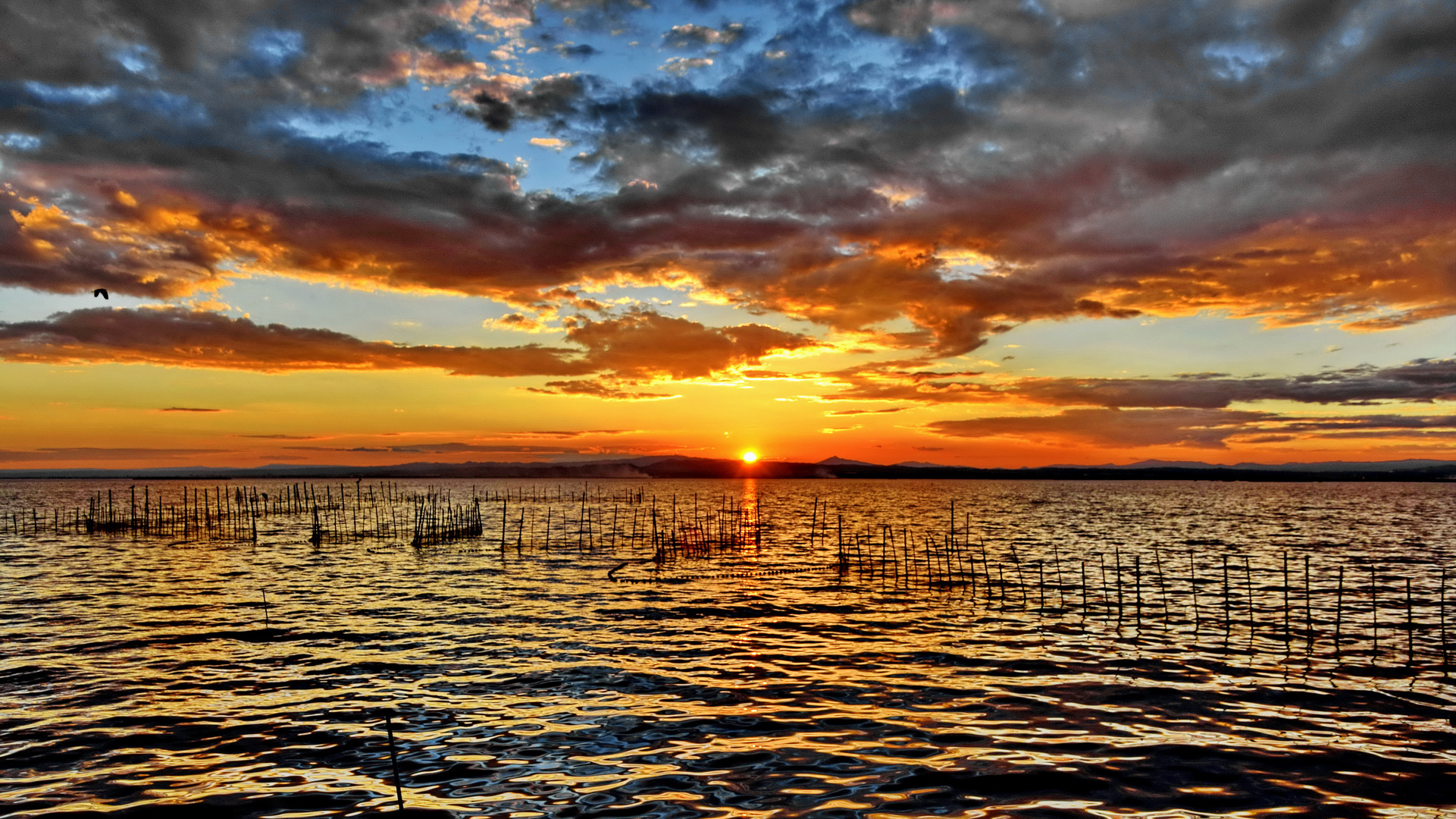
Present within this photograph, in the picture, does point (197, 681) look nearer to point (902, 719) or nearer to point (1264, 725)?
point (902, 719)

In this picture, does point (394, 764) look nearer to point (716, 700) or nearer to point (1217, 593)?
point (716, 700)

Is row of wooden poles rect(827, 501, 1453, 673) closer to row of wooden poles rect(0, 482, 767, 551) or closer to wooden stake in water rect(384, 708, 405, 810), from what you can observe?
row of wooden poles rect(0, 482, 767, 551)

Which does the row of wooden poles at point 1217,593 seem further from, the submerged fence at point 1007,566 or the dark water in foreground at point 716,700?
the dark water in foreground at point 716,700

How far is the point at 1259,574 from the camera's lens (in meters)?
A: 37.8

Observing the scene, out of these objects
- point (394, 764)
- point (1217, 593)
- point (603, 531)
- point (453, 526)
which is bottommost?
point (603, 531)

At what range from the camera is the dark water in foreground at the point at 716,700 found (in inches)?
481

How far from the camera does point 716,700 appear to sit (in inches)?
Answer: 675

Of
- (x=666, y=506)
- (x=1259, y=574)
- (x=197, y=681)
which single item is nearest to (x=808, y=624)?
(x=197, y=681)

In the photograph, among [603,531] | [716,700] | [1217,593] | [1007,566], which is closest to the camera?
[716,700]

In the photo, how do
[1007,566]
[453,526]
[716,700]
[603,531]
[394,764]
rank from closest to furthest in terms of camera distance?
1. [394,764]
2. [716,700]
3. [1007,566]
4. [453,526]
5. [603,531]

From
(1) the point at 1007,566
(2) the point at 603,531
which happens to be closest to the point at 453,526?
(2) the point at 603,531

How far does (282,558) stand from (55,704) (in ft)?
103

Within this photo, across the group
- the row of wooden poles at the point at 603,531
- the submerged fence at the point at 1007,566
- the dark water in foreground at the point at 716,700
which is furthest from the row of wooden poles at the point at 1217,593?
the row of wooden poles at the point at 603,531

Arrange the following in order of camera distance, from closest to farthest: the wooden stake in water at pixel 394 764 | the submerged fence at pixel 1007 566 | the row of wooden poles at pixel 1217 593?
the wooden stake in water at pixel 394 764
the row of wooden poles at pixel 1217 593
the submerged fence at pixel 1007 566
